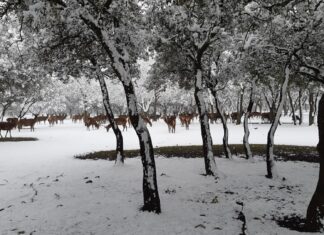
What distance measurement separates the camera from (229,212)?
8023mm

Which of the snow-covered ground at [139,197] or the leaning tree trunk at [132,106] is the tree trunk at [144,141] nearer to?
the leaning tree trunk at [132,106]

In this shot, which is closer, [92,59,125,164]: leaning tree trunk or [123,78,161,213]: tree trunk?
[123,78,161,213]: tree trunk

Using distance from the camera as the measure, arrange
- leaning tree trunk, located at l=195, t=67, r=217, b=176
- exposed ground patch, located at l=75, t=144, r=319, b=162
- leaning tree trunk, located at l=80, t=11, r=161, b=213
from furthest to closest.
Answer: exposed ground patch, located at l=75, t=144, r=319, b=162 < leaning tree trunk, located at l=195, t=67, r=217, b=176 < leaning tree trunk, located at l=80, t=11, r=161, b=213

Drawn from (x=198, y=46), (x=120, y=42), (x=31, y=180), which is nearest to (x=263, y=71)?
(x=198, y=46)

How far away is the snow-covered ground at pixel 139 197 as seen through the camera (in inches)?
278

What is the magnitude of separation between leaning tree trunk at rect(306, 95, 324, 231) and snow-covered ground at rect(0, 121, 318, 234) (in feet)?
2.19

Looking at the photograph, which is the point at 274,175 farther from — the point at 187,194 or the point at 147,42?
the point at 147,42

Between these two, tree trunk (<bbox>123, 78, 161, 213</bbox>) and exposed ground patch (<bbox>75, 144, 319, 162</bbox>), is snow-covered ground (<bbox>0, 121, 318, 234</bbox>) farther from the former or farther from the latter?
exposed ground patch (<bbox>75, 144, 319, 162</bbox>)

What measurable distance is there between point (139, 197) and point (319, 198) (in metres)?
4.58

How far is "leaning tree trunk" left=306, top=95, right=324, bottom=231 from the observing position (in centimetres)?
590

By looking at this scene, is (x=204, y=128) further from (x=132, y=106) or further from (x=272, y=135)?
(x=132, y=106)

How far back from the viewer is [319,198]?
607 cm

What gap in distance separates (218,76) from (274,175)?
15.9 feet

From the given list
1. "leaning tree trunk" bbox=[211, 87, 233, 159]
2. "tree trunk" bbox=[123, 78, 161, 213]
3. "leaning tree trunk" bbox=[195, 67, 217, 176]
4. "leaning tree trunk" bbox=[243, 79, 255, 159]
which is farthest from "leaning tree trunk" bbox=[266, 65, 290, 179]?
"tree trunk" bbox=[123, 78, 161, 213]
